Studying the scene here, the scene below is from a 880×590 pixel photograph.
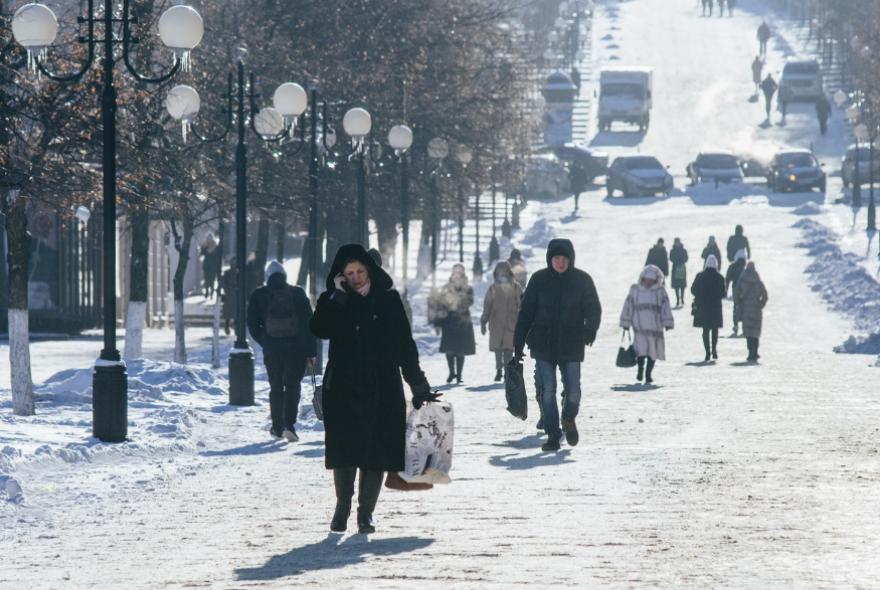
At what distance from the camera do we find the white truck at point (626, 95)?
8344 centimetres

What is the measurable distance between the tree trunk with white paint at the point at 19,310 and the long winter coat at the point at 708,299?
1163cm

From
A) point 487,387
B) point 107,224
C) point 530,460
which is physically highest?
point 107,224

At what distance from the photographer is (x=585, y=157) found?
76188mm

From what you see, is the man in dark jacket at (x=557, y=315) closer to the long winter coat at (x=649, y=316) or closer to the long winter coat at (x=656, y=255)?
the long winter coat at (x=649, y=316)

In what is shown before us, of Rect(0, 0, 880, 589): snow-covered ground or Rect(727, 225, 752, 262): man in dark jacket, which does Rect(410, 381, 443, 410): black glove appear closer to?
Rect(0, 0, 880, 589): snow-covered ground

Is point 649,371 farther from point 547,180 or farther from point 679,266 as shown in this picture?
point 547,180

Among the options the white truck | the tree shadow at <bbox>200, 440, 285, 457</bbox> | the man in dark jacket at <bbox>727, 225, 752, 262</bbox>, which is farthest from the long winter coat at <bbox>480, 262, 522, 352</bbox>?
the white truck

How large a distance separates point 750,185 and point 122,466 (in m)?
57.7

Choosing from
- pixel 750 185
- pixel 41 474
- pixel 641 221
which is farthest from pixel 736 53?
pixel 41 474

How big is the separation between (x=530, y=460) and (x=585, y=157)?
201 feet

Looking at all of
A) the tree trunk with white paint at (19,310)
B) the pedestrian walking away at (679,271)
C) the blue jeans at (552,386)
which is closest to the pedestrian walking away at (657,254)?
the pedestrian walking away at (679,271)

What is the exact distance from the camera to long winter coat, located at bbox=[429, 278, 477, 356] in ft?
81.8

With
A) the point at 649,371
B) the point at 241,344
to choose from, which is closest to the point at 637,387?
the point at 649,371

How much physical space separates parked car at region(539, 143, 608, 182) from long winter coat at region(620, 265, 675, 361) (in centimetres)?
4975
